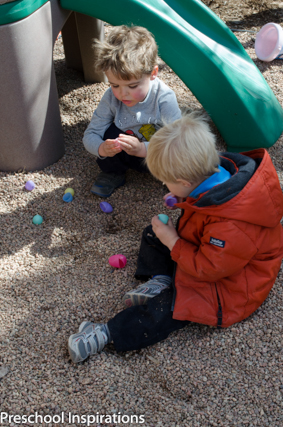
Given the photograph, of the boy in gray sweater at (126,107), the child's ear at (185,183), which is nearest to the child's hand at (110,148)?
the boy in gray sweater at (126,107)

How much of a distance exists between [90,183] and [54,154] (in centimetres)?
37

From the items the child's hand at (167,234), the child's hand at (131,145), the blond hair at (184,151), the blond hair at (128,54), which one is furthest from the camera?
the child's hand at (131,145)

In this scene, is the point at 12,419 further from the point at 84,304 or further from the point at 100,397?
the point at 84,304

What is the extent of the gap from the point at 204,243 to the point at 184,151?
1.37 feet

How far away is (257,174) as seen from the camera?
1729 millimetres

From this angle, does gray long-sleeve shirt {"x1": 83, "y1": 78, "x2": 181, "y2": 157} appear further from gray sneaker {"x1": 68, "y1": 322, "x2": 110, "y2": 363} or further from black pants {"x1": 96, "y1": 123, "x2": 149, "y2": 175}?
gray sneaker {"x1": 68, "y1": 322, "x2": 110, "y2": 363}

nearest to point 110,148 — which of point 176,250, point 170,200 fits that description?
point 170,200

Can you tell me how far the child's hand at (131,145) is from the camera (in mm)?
2443

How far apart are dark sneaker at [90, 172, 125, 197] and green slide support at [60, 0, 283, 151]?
2.86ft

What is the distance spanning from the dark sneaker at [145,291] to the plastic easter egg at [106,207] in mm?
750

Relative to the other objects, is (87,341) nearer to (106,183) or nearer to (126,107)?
(106,183)

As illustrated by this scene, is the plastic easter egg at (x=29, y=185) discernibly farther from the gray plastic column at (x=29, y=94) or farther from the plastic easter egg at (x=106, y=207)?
the plastic easter egg at (x=106, y=207)

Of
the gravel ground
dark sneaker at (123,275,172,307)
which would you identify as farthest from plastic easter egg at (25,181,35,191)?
dark sneaker at (123,275,172,307)

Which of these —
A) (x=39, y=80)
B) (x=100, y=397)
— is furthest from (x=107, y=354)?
(x=39, y=80)
